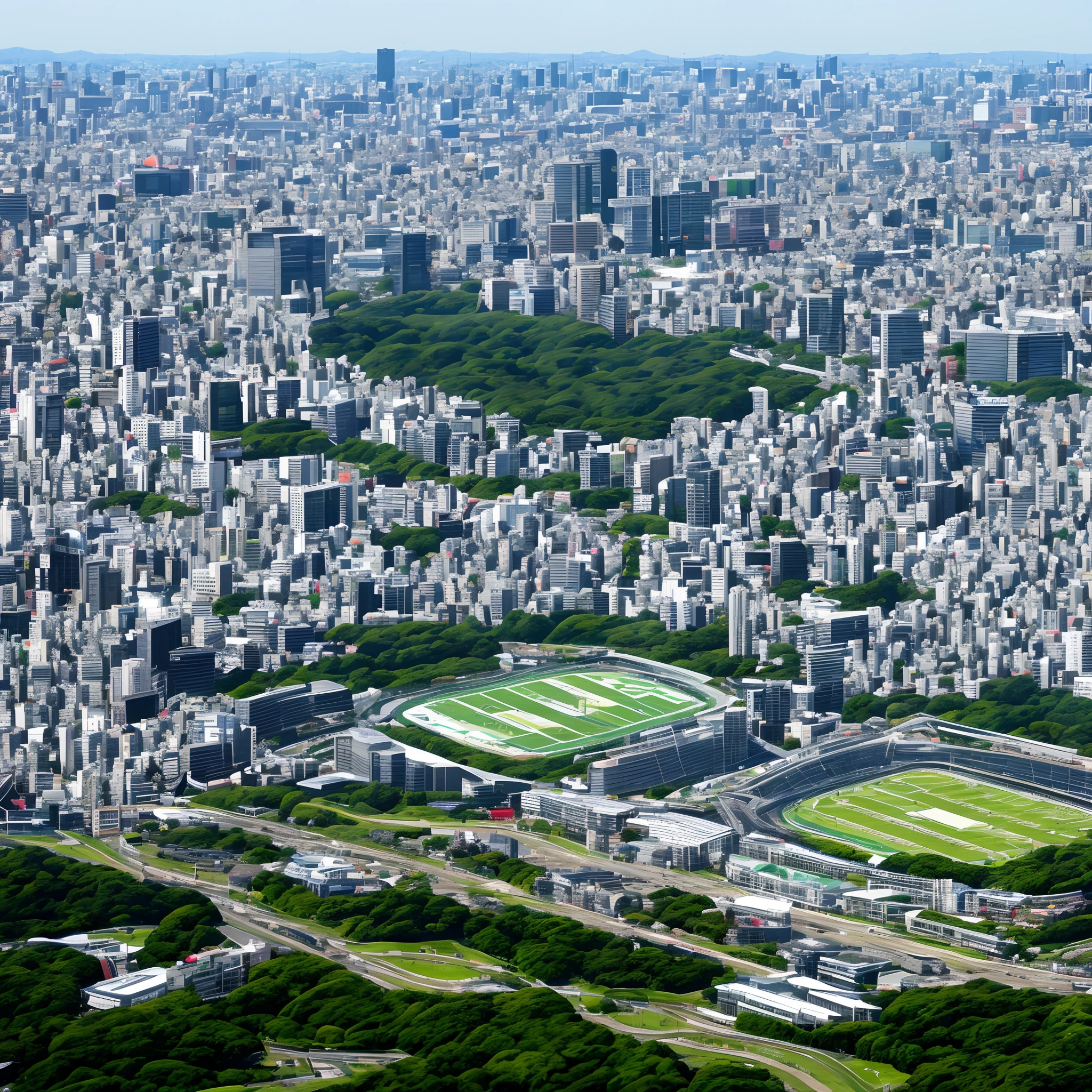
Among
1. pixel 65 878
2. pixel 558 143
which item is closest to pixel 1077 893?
pixel 65 878

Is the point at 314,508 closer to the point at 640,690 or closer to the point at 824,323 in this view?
the point at 640,690

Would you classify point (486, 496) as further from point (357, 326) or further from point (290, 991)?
point (290, 991)

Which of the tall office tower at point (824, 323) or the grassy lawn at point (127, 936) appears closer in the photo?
the grassy lawn at point (127, 936)

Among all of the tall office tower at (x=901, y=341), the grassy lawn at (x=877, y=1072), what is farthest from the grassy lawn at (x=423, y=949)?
the tall office tower at (x=901, y=341)

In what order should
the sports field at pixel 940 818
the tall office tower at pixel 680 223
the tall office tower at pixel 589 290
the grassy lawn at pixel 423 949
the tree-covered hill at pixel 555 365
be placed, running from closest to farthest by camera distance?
the grassy lawn at pixel 423 949 → the sports field at pixel 940 818 → the tree-covered hill at pixel 555 365 → the tall office tower at pixel 589 290 → the tall office tower at pixel 680 223

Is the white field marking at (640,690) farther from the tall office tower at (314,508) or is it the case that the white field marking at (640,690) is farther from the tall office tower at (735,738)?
the tall office tower at (314,508)

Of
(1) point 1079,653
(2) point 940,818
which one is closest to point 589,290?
(1) point 1079,653

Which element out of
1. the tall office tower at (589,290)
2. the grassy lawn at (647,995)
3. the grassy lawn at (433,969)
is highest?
the tall office tower at (589,290)

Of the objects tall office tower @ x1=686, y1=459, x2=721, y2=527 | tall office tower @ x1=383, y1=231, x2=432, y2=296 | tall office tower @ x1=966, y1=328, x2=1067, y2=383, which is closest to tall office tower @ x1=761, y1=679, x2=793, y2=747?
tall office tower @ x1=686, y1=459, x2=721, y2=527
